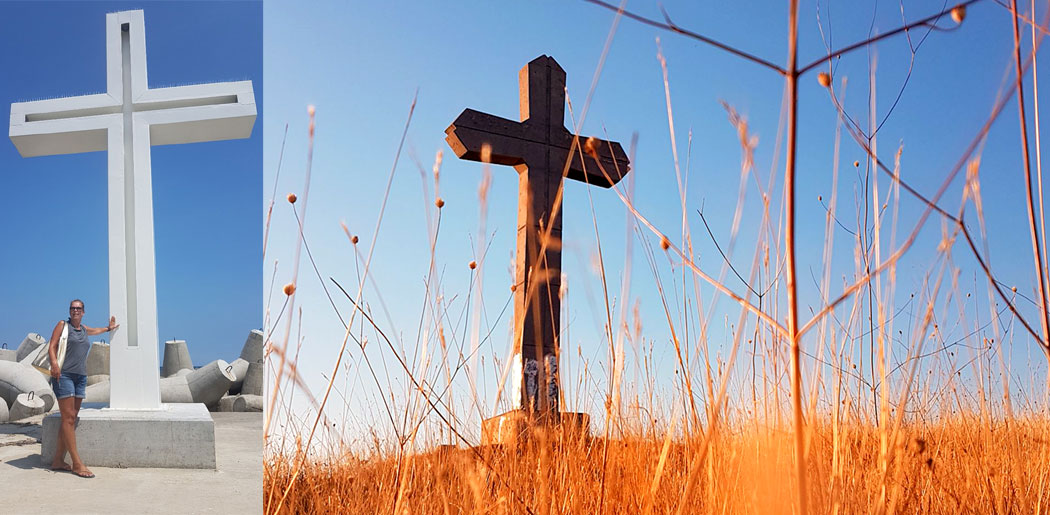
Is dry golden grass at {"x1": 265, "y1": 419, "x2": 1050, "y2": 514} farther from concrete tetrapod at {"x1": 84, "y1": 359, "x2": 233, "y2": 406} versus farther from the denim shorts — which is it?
concrete tetrapod at {"x1": 84, "y1": 359, "x2": 233, "y2": 406}

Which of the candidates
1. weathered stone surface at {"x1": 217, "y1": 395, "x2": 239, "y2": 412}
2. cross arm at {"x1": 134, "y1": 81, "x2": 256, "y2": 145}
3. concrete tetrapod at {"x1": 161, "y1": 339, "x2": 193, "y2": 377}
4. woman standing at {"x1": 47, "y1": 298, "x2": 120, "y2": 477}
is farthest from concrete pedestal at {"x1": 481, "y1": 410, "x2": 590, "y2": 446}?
concrete tetrapod at {"x1": 161, "y1": 339, "x2": 193, "y2": 377}

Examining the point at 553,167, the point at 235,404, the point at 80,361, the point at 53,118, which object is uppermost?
the point at 53,118

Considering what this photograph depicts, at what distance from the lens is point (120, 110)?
4.88 meters

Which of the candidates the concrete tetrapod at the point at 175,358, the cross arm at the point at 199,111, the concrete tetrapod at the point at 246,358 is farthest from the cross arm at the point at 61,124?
the concrete tetrapod at the point at 175,358

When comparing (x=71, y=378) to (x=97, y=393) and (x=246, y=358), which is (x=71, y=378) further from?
(x=246, y=358)

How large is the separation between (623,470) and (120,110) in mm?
4694

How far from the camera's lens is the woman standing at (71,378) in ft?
14.6

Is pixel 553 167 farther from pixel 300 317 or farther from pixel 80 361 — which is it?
pixel 80 361

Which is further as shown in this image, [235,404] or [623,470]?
[235,404]

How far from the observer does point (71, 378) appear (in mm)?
4480

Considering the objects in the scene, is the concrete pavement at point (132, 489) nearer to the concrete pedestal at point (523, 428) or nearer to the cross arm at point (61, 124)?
the cross arm at point (61, 124)

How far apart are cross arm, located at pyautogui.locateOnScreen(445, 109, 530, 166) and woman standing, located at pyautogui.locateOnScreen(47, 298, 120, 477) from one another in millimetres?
3184

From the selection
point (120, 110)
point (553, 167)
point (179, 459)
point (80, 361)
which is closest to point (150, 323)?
point (80, 361)

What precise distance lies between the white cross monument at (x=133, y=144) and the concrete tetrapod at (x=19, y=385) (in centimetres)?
288
